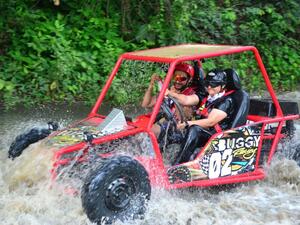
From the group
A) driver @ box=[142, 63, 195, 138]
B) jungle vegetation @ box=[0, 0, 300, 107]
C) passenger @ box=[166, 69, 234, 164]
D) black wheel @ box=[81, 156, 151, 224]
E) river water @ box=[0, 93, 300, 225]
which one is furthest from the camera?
jungle vegetation @ box=[0, 0, 300, 107]

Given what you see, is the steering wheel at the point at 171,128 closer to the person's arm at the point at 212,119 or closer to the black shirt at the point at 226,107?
the person's arm at the point at 212,119

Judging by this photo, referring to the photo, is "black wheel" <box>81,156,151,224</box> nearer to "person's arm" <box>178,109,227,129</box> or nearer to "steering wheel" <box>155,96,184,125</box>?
"steering wheel" <box>155,96,184,125</box>

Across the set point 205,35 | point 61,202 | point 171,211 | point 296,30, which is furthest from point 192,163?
point 296,30

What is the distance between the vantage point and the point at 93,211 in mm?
4043

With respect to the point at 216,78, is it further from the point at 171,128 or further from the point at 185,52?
the point at 171,128

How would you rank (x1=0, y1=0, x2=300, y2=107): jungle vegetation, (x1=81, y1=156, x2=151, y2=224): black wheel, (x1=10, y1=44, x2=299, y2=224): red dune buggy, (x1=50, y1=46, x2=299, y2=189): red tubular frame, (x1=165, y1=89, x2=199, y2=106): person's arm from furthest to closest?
(x1=0, y1=0, x2=300, y2=107): jungle vegetation → (x1=165, y1=89, x2=199, y2=106): person's arm → (x1=50, y1=46, x2=299, y2=189): red tubular frame → (x1=10, y1=44, x2=299, y2=224): red dune buggy → (x1=81, y1=156, x2=151, y2=224): black wheel

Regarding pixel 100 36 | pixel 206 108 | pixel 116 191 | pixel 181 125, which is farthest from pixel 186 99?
pixel 100 36

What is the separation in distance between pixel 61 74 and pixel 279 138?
3.42 meters

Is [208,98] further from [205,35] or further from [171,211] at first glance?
[205,35]

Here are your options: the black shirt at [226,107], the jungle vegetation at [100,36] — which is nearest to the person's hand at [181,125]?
the black shirt at [226,107]

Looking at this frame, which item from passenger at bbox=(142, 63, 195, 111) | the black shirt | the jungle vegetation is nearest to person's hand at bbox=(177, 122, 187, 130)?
the black shirt

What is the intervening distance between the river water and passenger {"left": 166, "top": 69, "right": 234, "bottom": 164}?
0.45 m

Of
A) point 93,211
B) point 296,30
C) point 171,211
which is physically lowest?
point 296,30

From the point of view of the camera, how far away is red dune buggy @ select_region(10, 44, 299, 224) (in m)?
4.20
